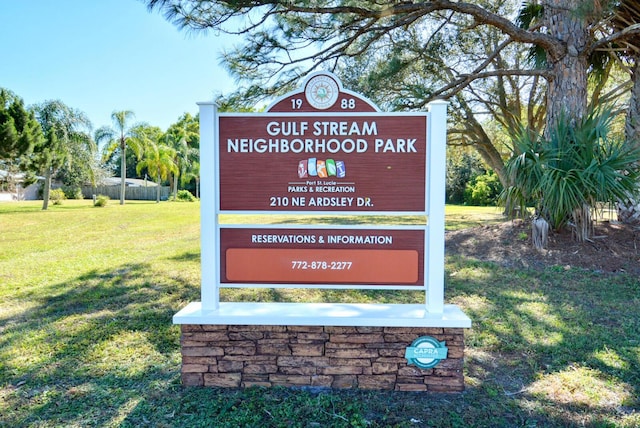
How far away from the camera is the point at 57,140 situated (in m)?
21.0

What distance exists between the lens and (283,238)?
112 inches

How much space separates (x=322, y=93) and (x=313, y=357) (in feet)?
6.02

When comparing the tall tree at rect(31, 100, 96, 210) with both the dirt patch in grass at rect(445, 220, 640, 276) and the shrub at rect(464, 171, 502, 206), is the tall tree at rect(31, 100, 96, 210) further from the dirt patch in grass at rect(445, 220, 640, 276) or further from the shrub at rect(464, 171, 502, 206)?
the shrub at rect(464, 171, 502, 206)

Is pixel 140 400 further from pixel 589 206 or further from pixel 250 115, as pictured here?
pixel 589 206

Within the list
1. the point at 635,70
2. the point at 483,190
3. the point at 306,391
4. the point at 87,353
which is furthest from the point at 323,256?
the point at 483,190

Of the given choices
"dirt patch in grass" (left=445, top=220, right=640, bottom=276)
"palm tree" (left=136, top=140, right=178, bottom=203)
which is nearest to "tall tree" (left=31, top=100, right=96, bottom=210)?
"palm tree" (left=136, top=140, right=178, bottom=203)

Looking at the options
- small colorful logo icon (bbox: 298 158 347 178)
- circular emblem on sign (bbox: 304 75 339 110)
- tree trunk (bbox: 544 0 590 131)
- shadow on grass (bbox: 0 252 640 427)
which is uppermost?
tree trunk (bbox: 544 0 590 131)

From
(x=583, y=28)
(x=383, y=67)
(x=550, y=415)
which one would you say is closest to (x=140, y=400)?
(x=550, y=415)

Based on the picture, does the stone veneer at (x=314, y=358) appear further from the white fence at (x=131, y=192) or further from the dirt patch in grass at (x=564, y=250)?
the white fence at (x=131, y=192)

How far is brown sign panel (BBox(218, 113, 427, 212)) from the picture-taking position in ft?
9.07

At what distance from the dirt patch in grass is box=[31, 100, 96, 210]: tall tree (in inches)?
814

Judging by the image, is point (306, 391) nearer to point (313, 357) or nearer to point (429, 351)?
point (313, 357)

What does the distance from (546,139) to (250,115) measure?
5.16 m

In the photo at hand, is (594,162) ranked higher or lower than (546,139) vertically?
lower
